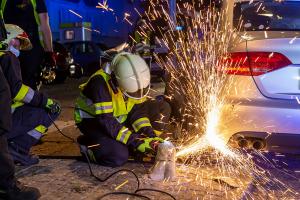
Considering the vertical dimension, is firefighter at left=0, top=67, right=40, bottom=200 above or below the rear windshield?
below

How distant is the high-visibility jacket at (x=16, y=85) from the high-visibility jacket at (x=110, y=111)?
412 millimetres

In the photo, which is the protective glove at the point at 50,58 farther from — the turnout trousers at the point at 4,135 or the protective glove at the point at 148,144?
the turnout trousers at the point at 4,135

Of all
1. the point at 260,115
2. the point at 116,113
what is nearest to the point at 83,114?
the point at 116,113

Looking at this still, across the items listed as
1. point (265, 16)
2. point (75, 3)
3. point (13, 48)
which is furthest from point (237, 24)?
point (75, 3)

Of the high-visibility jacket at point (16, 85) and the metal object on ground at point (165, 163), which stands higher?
the high-visibility jacket at point (16, 85)

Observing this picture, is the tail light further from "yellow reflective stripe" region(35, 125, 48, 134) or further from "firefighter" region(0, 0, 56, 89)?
"firefighter" region(0, 0, 56, 89)

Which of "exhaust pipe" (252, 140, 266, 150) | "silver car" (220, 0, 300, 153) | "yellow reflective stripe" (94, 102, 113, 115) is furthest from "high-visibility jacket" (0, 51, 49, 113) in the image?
"exhaust pipe" (252, 140, 266, 150)

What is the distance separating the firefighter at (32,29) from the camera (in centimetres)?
583

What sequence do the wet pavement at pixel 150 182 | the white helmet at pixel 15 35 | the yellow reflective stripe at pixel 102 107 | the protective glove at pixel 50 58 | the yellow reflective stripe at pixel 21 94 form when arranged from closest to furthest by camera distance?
the wet pavement at pixel 150 182 < the yellow reflective stripe at pixel 21 94 < the yellow reflective stripe at pixel 102 107 < the white helmet at pixel 15 35 < the protective glove at pixel 50 58

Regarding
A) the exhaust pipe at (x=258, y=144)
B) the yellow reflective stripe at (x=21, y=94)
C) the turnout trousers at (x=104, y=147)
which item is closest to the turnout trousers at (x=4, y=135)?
the yellow reflective stripe at (x=21, y=94)

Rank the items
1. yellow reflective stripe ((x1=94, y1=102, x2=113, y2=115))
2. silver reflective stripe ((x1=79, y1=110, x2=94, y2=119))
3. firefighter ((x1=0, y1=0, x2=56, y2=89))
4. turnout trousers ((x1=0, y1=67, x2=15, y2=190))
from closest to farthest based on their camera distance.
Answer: turnout trousers ((x1=0, y1=67, x2=15, y2=190))
yellow reflective stripe ((x1=94, y1=102, x2=113, y2=115))
silver reflective stripe ((x1=79, y1=110, x2=94, y2=119))
firefighter ((x1=0, y1=0, x2=56, y2=89))

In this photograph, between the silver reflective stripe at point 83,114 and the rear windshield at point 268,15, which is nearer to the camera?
the silver reflective stripe at point 83,114

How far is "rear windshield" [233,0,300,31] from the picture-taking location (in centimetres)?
518

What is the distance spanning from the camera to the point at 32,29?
5980mm
